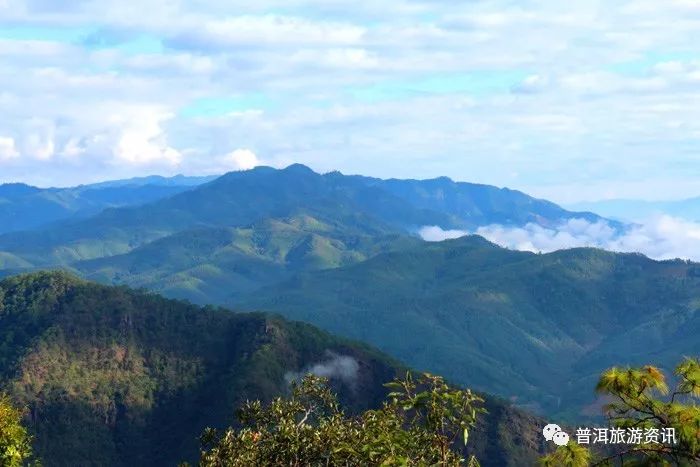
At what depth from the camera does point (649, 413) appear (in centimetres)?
3027

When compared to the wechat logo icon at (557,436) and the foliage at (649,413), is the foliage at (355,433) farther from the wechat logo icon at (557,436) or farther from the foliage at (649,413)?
the foliage at (649,413)

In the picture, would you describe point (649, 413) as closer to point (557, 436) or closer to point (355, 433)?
point (557, 436)

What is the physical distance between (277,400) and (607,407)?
18.1 metres

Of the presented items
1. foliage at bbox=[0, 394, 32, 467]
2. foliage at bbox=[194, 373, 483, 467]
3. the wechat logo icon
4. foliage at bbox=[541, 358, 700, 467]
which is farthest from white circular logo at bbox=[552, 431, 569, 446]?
foliage at bbox=[0, 394, 32, 467]

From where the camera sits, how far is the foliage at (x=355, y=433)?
3500 cm

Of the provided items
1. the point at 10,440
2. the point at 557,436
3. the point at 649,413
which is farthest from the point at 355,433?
the point at 10,440

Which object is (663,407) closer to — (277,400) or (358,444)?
(358,444)

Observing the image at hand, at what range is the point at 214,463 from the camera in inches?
1596

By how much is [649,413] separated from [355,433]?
12996 mm

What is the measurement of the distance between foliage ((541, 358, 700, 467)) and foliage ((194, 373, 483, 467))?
14.9 ft

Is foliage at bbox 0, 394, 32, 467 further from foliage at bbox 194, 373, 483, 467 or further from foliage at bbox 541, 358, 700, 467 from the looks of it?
foliage at bbox 541, 358, 700, 467

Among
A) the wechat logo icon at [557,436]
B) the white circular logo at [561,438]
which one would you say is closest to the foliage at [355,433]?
the wechat logo icon at [557,436]

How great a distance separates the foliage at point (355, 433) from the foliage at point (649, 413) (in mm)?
4537

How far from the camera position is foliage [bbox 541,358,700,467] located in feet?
94.1
